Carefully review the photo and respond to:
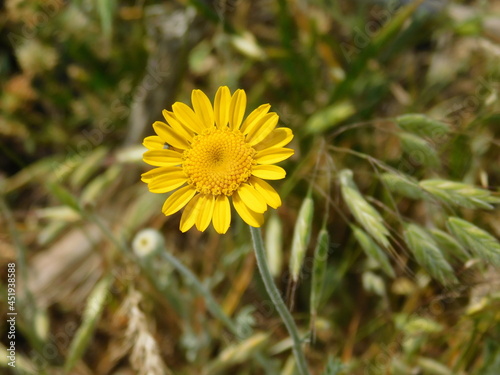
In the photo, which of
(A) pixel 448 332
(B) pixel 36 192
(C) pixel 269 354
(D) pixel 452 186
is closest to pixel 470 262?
(D) pixel 452 186

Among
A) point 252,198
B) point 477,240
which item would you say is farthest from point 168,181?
point 477,240

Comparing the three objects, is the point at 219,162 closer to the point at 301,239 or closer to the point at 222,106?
the point at 222,106

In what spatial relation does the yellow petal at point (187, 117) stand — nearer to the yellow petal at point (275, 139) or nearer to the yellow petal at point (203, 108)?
the yellow petal at point (203, 108)

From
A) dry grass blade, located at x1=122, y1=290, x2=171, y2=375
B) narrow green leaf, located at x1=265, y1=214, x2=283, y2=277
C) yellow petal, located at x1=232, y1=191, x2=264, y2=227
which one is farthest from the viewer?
narrow green leaf, located at x1=265, y1=214, x2=283, y2=277

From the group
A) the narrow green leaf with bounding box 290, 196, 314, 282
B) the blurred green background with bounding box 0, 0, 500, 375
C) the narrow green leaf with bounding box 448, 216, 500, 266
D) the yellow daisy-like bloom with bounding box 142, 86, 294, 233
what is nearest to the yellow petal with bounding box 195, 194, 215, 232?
the yellow daisy-like bloom with bounding box 142, 86, 294, 233

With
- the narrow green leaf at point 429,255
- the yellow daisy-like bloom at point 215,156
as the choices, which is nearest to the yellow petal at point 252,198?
the yellow daisy-like bloom at point 215,156

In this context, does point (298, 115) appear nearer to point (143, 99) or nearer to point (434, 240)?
point (143, 99)

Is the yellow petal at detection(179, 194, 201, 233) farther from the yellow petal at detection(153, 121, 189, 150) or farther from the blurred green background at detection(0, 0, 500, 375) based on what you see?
the blurred green background at detection(0, 0, 500, 375)
